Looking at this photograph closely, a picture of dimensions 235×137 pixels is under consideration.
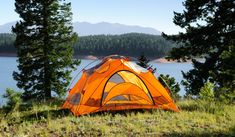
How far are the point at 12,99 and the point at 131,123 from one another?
369 centimetres

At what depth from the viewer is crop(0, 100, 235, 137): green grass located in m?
8.02

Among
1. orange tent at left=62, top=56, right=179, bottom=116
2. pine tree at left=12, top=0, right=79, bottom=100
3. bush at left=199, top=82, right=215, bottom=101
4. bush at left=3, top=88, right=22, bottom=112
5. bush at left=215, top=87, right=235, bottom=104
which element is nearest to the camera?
bush at left=3, top=88, right=22, bottom=112

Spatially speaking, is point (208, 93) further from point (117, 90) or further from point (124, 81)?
point (117, 90)

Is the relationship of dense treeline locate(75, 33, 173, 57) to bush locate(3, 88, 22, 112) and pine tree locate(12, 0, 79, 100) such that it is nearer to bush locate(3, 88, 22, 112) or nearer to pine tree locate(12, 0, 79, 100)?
pine tree locate(12, 0, 79, 100)

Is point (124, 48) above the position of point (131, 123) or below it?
above

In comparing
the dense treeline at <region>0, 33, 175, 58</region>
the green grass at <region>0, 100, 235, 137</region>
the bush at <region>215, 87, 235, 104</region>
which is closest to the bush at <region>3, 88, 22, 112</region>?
the green grass at <region>0, 100, 235, 137</region>

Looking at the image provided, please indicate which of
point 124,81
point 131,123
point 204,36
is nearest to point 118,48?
point 204,36

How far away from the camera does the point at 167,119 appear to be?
9.55 meters

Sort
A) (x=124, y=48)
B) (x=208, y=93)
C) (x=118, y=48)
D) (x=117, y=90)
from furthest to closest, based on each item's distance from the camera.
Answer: (x=118, y=48), (x=124, y=48), (x=117, y=90), (x=208, y=93)

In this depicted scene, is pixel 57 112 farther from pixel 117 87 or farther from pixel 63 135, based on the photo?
pixel 63 135

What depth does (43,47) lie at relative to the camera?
2253cm

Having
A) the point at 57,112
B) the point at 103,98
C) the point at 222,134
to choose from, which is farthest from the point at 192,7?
the point at 222,134

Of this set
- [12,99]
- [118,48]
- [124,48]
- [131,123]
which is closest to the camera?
[131,123]

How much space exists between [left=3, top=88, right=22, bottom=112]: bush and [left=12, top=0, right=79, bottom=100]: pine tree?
11831 millimetres
